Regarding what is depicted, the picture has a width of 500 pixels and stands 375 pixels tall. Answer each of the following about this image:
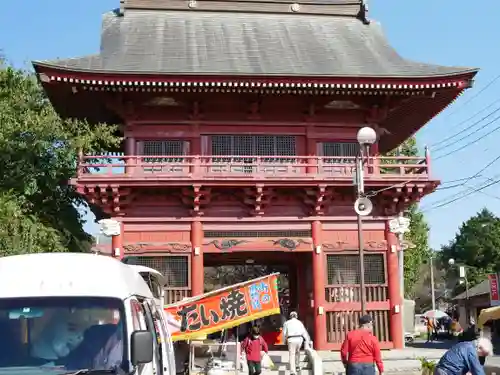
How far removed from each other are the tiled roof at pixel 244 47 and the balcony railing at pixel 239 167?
267cm

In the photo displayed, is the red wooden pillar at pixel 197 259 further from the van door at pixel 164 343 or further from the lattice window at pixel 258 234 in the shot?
the van door at pixel 164 343

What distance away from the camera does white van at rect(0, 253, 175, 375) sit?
20.9ft

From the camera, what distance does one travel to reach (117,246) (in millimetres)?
18875

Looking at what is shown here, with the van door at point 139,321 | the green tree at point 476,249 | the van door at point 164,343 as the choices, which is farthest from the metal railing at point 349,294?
the green tree at point 476,249

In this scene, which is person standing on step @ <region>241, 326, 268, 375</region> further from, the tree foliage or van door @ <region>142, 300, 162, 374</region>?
van door @ <region>142, 300, 162, 374</region>

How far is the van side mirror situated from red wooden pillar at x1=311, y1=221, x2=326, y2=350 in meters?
13.2

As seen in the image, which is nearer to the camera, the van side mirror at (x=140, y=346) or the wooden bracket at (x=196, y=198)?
the van side mirror at (x=140, y=346)

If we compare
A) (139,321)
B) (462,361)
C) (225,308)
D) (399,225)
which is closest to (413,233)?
(399,225)

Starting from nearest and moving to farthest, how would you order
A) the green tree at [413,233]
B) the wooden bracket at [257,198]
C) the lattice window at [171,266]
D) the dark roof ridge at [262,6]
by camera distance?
the lattice window at [171,266], the wooden bracket at [257,198], the dark roof ridge at [262,6], the green tree at [413,233]

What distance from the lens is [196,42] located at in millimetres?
22266

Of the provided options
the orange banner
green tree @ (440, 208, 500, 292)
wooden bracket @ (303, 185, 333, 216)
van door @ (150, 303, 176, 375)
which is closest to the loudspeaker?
the orange banner

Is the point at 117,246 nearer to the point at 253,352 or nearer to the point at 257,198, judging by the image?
the point at 257,198

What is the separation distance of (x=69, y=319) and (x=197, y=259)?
1233 cm

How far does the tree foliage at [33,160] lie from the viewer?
18531mm
